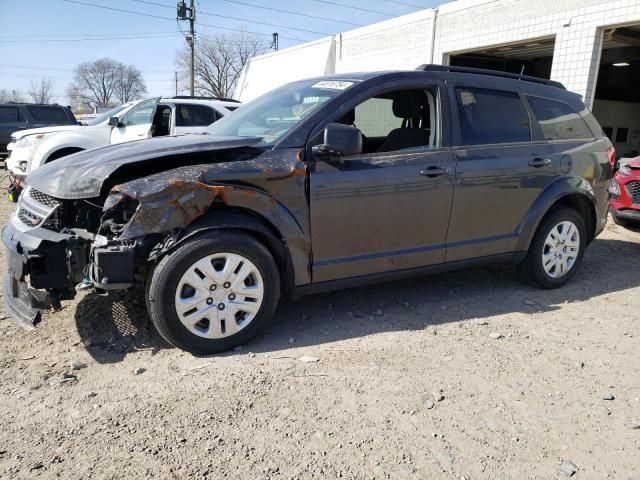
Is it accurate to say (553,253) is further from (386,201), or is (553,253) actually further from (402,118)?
(386,201)

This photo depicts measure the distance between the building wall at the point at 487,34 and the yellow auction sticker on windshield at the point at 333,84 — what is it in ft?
24.4

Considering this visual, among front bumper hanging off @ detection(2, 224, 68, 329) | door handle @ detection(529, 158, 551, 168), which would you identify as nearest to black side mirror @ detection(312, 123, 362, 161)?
front bumper hanging off @ detection(2, 224, 68, 329)

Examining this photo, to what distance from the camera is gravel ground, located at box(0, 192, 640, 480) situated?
7.50 feet

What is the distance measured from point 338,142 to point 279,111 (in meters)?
0.81

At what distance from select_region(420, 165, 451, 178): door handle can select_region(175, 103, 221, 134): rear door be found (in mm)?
6456

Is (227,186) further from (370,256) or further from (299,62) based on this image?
(299,62)

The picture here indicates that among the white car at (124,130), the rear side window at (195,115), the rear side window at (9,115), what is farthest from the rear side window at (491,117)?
the rear side window at (9,115)

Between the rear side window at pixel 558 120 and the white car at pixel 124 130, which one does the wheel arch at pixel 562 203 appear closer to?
the rear side window at pixel 558 120

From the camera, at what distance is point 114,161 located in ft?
10.0

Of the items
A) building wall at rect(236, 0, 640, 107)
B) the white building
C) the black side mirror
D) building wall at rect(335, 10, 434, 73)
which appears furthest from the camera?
building wall at rect(335, 10, 434, 73)

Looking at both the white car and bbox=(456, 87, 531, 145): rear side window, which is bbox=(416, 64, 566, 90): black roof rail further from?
the white car

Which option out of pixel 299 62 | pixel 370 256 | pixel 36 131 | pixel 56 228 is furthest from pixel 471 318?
pixel 299 62

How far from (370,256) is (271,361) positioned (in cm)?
106

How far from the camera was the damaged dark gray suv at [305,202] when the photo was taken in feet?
9.82
